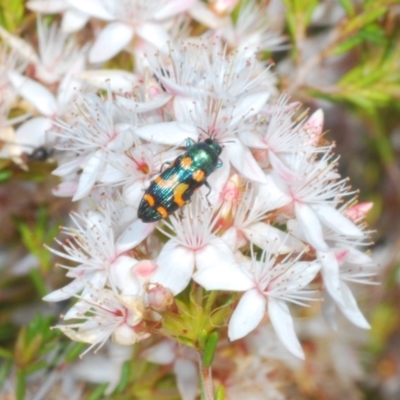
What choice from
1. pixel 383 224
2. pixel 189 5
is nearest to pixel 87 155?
pixel 189 5

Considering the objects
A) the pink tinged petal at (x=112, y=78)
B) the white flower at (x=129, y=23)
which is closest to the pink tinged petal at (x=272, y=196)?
the pink tinged petal at (x=112, y=78)

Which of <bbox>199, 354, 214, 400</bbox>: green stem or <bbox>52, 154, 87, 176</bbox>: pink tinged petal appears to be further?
<bbox>52, 154, 87, 176</bbox>: pink tinged petal

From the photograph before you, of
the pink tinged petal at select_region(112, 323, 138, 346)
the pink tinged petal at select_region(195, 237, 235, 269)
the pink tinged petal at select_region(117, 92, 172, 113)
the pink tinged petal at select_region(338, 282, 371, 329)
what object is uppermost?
the pink tinged petal at select_region(117, 92, 172, 113)

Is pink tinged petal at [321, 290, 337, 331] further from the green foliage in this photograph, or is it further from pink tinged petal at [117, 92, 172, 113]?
the green foliage

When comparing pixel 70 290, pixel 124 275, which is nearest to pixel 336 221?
pixel 124 275

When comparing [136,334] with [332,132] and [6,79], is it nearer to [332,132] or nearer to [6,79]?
[6,79]

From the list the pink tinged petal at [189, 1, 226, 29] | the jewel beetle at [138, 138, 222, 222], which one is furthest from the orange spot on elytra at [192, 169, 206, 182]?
the pink tinged petal at [189, 1, 226, 29]
